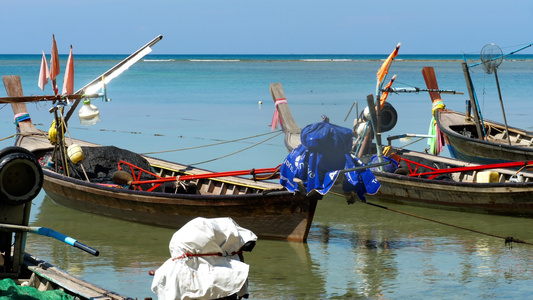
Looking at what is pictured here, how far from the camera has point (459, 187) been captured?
545 inches

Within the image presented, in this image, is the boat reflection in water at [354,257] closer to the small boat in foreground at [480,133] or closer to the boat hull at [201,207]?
the boat hull at [201,207]

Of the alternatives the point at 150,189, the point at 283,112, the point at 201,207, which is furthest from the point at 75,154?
the point at 283,112

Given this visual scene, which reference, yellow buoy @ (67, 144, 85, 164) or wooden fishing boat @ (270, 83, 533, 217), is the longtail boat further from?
wooden fishing boat @ (270, 83, 533, 217)

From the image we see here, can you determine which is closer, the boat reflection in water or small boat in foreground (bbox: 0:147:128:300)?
small boat in foreground (bbox: 0:147:128:300)

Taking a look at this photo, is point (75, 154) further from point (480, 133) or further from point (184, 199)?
point (480, 133)

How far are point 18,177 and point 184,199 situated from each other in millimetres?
4920

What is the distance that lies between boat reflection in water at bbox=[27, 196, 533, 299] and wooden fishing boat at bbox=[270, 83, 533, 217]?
0.85 feet

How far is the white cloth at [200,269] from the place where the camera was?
21.5 feet

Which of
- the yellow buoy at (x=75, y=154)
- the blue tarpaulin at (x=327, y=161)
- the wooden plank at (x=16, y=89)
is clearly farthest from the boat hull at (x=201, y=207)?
the wooden plank at (x=16, y=89)

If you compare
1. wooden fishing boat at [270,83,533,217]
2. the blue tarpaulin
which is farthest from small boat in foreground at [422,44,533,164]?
the blue tarpaulin

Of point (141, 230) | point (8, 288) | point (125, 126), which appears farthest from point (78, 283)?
point (125, 126)

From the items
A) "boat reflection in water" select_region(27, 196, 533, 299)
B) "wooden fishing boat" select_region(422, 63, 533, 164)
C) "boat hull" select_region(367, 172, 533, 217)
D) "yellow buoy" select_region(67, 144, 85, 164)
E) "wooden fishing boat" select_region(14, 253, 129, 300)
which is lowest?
"boat reflection in water" select_region(27, 196, 533, 299)

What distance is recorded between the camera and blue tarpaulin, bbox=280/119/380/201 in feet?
33.9

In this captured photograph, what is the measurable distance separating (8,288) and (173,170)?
8.60 meters
